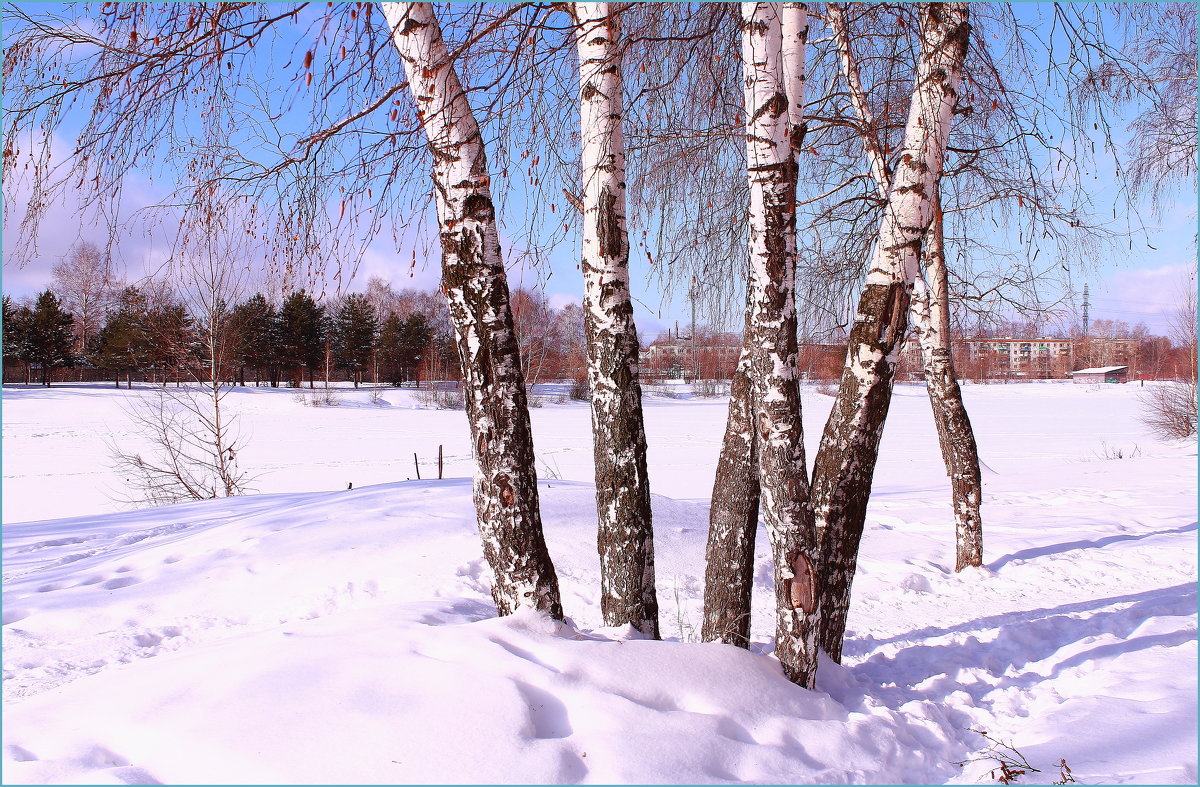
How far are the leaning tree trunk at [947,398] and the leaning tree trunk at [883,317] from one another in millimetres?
2911

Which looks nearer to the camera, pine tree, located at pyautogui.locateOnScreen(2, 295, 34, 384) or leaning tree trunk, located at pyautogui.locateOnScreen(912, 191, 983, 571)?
leaning tree trunk, located at pyautogui.locateOnScreen(912, 191, 983, 571)

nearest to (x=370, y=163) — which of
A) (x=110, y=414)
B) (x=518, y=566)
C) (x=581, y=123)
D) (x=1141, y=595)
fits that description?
(x=581, y=123)

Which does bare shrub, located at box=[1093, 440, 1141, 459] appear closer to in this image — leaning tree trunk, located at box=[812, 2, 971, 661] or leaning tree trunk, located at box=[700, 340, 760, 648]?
leaning tree trunk, located at box=[812, 2, 971, 661]

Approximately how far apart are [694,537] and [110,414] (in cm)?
2959

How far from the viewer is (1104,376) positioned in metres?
62.4

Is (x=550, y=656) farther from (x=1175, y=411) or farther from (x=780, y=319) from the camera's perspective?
(x=1175, y=411)

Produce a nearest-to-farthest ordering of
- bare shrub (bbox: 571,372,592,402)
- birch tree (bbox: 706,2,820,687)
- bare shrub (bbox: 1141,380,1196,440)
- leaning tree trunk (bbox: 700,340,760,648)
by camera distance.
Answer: birch tree (bbox: 706,2,820,687) < leaning tree trunk (bbox: 700,340,760,648) < bare shrub (bbox: 1141,380,1196,440) < bare shrub (bbox: 571,372,592,402)

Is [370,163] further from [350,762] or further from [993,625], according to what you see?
[993,625]

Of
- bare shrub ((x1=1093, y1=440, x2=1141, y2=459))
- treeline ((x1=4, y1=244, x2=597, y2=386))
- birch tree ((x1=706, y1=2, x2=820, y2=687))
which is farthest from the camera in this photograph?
treeline ((x1=4, y1=244, x2=597, y2=386))

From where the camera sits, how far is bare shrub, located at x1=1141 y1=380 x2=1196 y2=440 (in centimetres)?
1705

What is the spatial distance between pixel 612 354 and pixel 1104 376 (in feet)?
252

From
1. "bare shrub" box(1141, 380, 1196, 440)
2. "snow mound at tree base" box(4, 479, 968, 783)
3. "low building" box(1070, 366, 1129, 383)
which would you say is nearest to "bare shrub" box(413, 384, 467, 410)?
"bare shrub" box(1141, 380, 1196, 440)

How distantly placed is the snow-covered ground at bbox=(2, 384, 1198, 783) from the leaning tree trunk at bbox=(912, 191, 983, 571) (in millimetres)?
418

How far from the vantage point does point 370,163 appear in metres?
3.13
